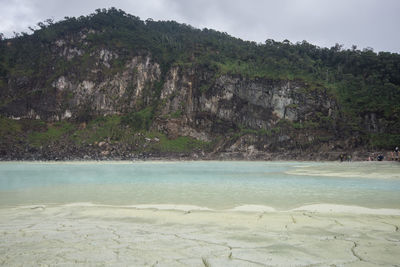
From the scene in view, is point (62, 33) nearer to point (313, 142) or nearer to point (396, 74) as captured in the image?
point (313, 142)

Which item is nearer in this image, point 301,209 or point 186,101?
point 301,209

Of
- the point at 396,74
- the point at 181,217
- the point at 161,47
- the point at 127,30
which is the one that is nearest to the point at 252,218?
the point at 181,217

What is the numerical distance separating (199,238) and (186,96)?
93257mm

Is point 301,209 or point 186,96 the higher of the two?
point 186,96

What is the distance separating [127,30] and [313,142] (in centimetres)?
9142

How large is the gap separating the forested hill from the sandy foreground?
66.2m

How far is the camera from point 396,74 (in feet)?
286

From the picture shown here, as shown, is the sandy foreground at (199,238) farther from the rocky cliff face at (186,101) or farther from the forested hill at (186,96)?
the rocky cliff face at (186,101)

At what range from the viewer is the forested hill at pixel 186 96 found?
3049 inches

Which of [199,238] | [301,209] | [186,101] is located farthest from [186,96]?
[199,238]

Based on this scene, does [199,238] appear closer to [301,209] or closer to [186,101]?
[301,209]

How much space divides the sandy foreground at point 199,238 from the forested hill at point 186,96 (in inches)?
2605

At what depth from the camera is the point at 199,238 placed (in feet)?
17.9

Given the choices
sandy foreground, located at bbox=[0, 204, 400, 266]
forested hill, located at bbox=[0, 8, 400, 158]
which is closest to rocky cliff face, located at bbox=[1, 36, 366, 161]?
forested hill, located at bbox=[0, 8, 400, 158]
